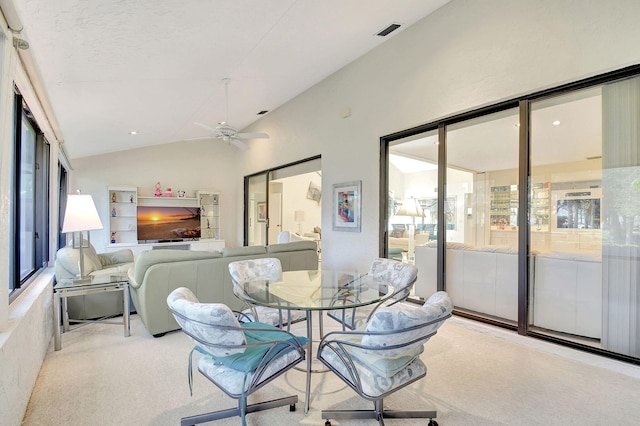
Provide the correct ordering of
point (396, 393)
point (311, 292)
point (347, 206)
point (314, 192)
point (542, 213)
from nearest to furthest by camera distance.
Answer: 1. point (396, 393)
2. point (311, 292)
3. point (542, 213)
4. point (347, 206)
5. point (314, 192)

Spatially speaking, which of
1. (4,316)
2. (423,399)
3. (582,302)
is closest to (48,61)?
(4,316)

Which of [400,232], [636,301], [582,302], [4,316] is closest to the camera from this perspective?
[4,316]

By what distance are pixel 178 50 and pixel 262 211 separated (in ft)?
16.7

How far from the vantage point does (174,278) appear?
3.36 meters

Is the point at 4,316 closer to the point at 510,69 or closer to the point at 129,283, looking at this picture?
the point at 129,283

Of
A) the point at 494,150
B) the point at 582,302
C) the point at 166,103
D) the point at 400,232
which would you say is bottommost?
the point at 582,302

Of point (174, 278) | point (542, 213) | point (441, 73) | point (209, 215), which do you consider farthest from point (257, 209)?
point (542, 213)

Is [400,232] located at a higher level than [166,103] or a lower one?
lower

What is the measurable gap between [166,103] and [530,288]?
5.23 m

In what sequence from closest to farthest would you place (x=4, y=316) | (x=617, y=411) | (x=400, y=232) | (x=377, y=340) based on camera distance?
(x=377, y=340) < (x=4, y=316) < (x=617, y=411) < (x=400, y=232)

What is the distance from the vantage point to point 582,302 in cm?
300

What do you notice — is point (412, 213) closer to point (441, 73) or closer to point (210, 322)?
point (441, 73)

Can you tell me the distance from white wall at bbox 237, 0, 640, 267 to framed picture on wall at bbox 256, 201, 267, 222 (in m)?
1.86

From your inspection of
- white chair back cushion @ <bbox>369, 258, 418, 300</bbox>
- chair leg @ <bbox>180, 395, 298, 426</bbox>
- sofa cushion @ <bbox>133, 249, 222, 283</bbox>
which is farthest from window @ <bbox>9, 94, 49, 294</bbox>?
white chair back cushion @ <bbox>369, 258, 418, 300</bbox>
